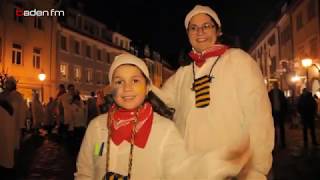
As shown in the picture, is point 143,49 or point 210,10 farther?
point 143,49

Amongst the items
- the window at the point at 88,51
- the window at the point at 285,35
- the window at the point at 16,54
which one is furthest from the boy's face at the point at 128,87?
the window at the point at 88,51

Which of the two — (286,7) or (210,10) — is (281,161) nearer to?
(210,10)

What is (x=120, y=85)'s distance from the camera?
2426mm

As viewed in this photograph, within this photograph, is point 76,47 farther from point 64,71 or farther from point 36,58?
point 36,58

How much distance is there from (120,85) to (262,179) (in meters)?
1.08

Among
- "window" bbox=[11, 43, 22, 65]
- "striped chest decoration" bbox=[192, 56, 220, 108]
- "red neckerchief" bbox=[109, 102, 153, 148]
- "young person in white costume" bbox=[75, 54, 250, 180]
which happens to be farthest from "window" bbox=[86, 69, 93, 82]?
"red neckerchief" bbox=[109, 102, 153, 148]

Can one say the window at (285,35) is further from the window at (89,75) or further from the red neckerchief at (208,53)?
the red neckerchief at (208,53)

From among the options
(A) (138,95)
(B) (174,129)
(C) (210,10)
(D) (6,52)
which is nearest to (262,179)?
(B) (174,129)

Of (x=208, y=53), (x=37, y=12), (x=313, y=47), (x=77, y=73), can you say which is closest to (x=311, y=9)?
(x=313, y=47)

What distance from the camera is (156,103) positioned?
2738 millimetres

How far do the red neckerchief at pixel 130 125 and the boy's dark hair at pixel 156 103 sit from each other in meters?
0.28

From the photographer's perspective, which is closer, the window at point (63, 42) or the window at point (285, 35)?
the window at point (285, 35)

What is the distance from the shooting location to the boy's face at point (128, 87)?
2.40 metres

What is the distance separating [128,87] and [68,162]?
7.17 meters
